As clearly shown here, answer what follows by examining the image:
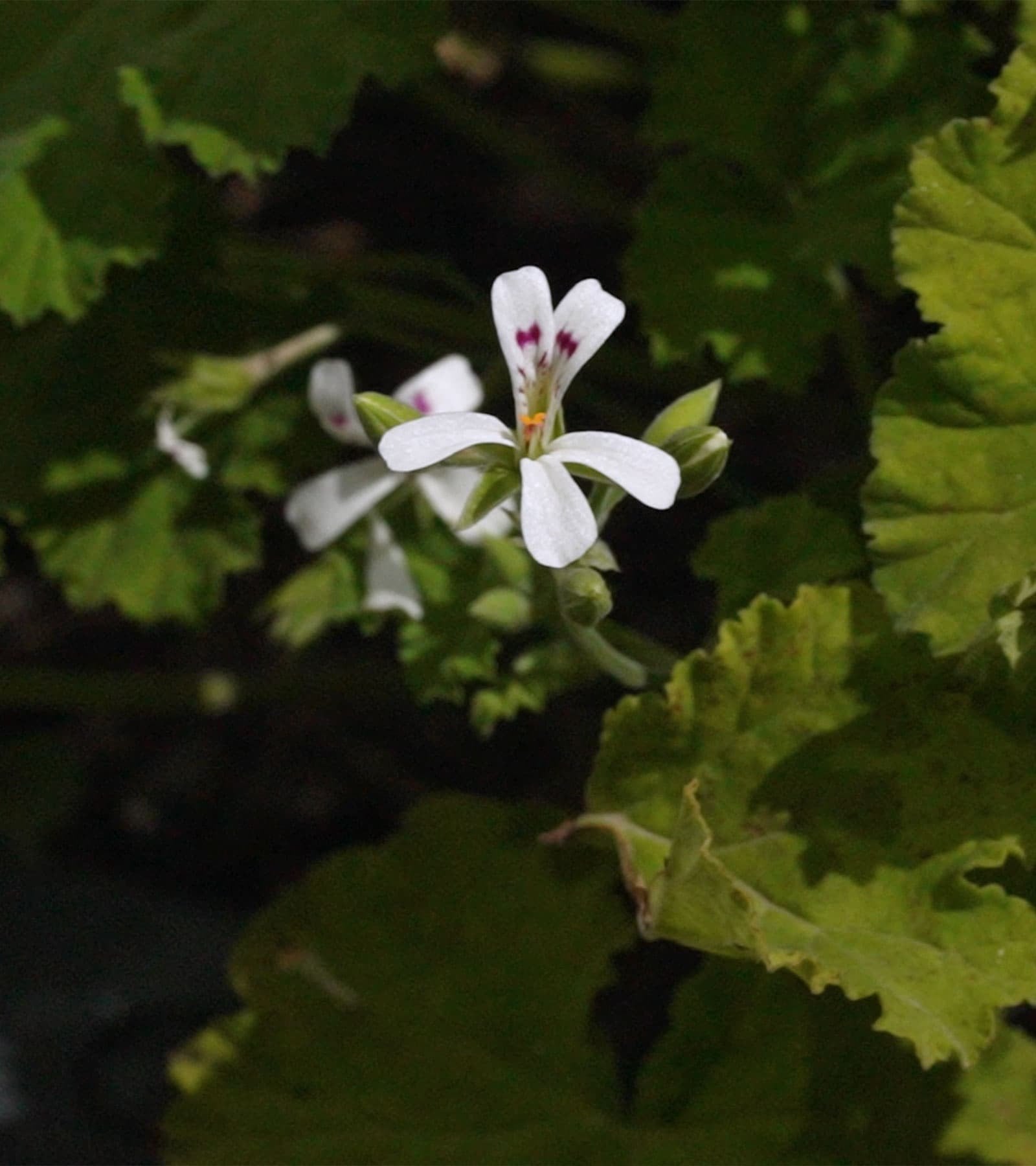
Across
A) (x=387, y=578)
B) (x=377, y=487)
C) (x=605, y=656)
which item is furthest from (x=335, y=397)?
(x=605, y=656)

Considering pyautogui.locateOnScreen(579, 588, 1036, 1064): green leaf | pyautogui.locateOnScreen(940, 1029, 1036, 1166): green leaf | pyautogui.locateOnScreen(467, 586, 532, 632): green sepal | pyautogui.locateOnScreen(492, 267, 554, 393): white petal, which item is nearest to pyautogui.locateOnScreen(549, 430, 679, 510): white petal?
pyautogui.locateOnScreen(492, 267, 554, 393): white petal

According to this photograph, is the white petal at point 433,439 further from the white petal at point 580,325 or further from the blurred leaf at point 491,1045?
the blurred leaf at point 491,1045

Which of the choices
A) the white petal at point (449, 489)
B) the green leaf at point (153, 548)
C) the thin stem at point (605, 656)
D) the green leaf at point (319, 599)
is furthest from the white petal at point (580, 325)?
the green leaf at point (153, 548)

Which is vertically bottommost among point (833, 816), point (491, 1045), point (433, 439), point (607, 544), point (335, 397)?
point (491, 1045)

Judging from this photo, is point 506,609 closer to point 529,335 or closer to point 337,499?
point 337,499

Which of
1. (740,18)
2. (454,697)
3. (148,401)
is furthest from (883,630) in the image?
(148,401)

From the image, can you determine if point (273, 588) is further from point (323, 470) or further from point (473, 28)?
point (473, 28)
